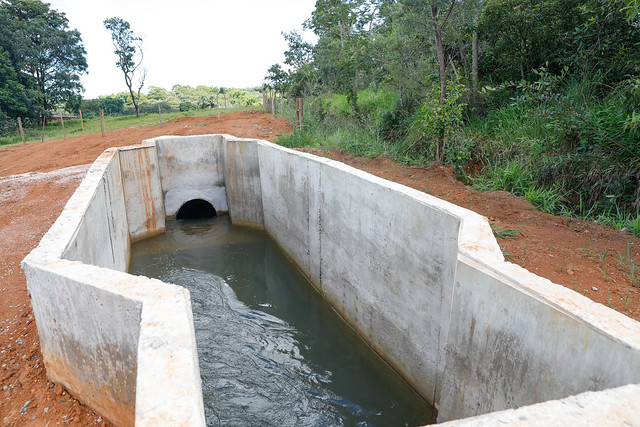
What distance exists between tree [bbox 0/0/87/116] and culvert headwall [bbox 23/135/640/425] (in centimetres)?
2356

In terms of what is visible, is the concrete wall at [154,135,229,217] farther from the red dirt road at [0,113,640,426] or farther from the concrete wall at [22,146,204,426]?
the concrete wall at [22,146,204,426]

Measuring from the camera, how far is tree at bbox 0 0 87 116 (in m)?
24.8

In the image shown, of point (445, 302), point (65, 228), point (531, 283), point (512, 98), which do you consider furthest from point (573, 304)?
point (512, 98)

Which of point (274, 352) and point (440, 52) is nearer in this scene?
point (274, 352)

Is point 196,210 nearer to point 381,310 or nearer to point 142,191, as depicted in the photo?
point 142,191

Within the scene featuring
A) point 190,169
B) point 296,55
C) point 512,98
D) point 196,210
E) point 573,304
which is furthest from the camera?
point 296,55

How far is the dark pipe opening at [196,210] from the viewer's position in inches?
447

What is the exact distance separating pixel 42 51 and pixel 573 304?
3251 centimetres

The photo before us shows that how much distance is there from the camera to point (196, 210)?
1159 centimetres

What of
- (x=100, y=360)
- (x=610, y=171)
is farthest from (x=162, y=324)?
(x=610, y=171)

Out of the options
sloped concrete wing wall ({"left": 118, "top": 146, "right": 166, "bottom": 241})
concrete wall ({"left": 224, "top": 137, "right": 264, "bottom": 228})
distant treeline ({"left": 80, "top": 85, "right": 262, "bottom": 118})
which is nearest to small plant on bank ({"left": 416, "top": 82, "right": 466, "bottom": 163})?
concrete wall ({"left": 224, "top": 137, "right": 264, "bottom": 228})

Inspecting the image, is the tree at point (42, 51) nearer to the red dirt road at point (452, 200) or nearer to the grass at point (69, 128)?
the grass at point (69, 128)

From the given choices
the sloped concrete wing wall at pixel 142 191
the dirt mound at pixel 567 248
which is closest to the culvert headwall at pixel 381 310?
the dirt mound at pixel 567 248

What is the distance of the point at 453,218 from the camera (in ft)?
12.8
